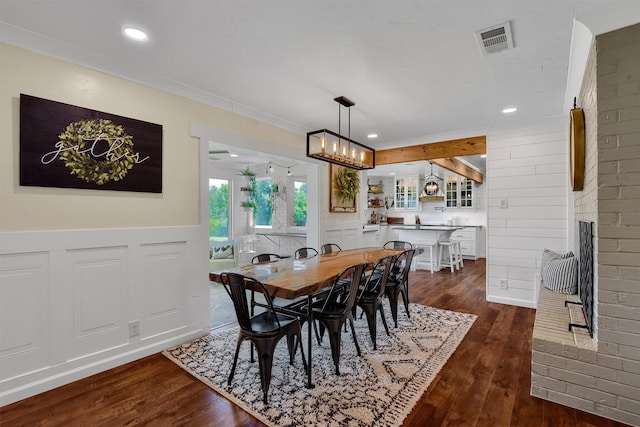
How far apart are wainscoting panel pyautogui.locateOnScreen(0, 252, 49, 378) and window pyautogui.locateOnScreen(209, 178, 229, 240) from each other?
15.4ft

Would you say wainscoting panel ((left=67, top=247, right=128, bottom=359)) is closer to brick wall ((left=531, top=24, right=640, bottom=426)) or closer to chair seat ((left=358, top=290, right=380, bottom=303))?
chair seat ((left=358, top=290, right=380, bottom=303))

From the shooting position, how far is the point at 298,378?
7.41ft

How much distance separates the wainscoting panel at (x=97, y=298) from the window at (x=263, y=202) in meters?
4.78

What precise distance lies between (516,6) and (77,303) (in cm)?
359

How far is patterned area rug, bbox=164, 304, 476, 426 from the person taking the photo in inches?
74.2

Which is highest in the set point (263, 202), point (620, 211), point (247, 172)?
point (247, 172)

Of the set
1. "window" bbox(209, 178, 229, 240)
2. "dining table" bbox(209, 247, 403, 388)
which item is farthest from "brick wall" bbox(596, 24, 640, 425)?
"window" bbox(209, 178, 229, 240)

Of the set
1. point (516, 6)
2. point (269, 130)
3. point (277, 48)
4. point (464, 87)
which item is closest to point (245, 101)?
point (269, 130)

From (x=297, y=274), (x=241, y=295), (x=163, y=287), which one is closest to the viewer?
(x=241, y=295)

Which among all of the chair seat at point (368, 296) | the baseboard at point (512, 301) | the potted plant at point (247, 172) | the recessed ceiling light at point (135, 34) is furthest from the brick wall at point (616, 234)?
the potted plant at point (247, 172)

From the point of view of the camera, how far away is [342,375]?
90.4 inches

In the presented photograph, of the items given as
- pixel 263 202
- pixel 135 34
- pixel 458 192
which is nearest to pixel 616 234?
pixel 135 34

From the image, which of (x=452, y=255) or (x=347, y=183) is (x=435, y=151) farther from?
(x=452, y=255)

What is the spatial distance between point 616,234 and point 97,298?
361 cm
